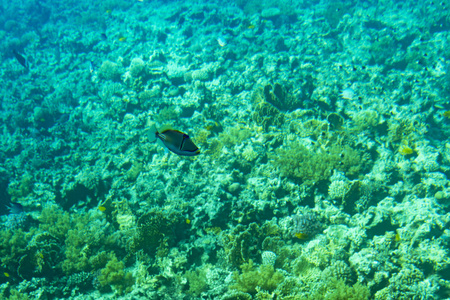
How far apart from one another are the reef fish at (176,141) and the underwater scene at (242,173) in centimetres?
2

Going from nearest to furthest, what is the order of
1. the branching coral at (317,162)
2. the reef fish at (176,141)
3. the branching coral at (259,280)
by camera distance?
the reef fish at (176,141), the branching coral at (259,280), the branching coral at (317,162)

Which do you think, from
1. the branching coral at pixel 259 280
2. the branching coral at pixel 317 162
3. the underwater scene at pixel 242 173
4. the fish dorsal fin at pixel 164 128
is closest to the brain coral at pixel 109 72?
the underwater scene at pixel 242 173

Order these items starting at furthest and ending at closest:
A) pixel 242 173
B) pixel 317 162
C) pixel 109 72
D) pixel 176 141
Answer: pixel 109 72
pixel 242 173
pixel 317 162
pixel 176 141

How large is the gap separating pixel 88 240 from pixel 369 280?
583 cm

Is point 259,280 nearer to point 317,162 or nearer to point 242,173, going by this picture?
point 242,173

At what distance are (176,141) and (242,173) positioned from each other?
4.04 meters

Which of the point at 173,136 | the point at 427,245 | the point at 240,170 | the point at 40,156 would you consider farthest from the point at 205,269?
the point at 40,156

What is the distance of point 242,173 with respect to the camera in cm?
606

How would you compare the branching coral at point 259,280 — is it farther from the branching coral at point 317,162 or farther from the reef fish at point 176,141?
the reef fish at point 176,141

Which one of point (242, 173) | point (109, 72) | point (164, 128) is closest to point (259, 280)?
point (242, 173)

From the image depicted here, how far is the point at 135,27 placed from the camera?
59.8 feet

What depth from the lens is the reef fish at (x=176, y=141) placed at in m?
2.18

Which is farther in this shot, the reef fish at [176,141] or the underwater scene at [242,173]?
the underwater scene at [242,173]

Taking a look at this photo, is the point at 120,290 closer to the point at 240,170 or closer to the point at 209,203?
the point at 209,203
